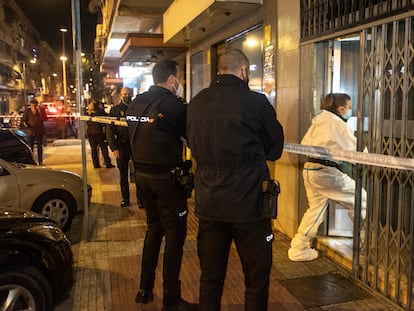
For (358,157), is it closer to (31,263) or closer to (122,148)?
(31,263)

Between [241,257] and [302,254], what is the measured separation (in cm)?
239

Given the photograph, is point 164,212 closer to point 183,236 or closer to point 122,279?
point 183,236

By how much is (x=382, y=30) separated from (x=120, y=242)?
13.1ft

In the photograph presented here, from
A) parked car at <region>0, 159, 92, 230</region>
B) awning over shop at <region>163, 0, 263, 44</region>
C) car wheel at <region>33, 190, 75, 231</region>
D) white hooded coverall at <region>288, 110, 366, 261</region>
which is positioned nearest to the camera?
white hooded coverall at <region>288, 110, 366, 261</region>

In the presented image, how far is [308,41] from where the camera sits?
552 cm

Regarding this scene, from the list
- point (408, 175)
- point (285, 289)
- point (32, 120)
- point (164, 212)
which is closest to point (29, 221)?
point (164, 212)

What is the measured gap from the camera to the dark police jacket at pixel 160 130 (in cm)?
388

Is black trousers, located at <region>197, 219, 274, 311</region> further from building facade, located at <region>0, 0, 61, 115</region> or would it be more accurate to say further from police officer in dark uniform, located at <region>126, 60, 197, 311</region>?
building facade, located at <region>0, 0, 61, 115</region>

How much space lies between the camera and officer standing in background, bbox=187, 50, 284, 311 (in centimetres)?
304

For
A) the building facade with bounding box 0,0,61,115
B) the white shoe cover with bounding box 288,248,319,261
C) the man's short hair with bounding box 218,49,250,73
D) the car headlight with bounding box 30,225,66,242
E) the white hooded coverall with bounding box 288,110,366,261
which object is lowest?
the white shoe cover with bounding box 288,248,319,261

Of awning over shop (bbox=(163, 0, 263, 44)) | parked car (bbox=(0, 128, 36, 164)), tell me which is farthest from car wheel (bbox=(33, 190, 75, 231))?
awning over shop (bbox=(163, 0, 263, 44))

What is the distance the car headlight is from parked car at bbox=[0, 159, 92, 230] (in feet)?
7.15

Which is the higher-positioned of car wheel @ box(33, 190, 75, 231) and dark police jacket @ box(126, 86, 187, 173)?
dark police jacket @ box(126, 86, 187, 173)

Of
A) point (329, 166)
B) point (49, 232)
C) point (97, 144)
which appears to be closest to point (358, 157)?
point (329, 166)
